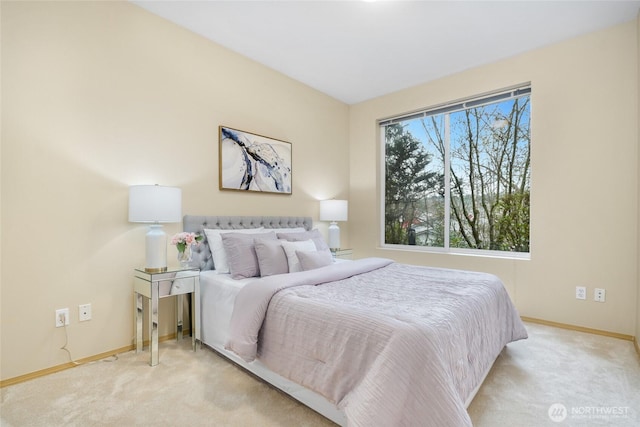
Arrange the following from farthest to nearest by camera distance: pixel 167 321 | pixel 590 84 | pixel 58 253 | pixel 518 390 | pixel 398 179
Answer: pixel 398 179
pixel 590 84
pixel 167 321
pixel 58 253
pixel 518 390

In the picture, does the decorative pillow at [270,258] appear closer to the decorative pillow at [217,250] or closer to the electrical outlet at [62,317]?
the decorative pillow at [217,250]

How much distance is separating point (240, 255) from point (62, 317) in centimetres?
127

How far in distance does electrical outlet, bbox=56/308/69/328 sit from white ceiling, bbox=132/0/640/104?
95.9 inches

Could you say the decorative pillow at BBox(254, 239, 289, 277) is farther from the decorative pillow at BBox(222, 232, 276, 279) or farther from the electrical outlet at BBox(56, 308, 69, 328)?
the electrical outlet at BBox(56, 308, 69, 328)

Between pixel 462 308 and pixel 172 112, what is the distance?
9.01 ft

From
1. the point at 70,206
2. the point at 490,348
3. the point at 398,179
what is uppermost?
the point at 398,179

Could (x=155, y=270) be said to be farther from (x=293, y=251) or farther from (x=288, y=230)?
(x=288, y=230)

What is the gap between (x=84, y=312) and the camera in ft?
7.58

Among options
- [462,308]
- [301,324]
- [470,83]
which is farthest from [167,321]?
[470,83]

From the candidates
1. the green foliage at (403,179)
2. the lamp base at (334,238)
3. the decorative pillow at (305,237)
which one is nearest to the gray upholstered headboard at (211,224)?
the decorative pillow at (305,237)

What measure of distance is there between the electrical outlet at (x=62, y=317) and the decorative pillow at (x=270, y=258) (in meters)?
1.37

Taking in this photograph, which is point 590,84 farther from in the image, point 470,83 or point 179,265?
point 179,265

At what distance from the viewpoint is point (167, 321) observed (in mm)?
2760
